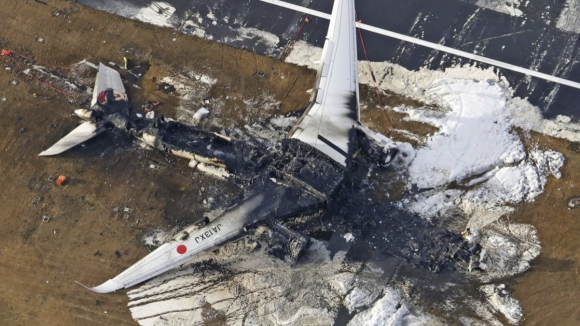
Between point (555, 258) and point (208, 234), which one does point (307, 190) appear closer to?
point (208, 234)

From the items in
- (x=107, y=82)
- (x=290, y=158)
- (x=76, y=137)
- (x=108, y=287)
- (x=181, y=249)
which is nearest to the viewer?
(x=181, y=249)

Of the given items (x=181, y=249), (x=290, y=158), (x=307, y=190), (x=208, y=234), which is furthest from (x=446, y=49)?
(x=181, y=249)

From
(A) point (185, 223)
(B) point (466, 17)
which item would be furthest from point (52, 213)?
(B) point (466, 17)

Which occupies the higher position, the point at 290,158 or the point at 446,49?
the point at 446,49

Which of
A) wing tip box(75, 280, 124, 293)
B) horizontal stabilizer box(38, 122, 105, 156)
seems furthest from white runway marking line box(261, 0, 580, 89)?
wing tip box(75, 280, 124, 293)

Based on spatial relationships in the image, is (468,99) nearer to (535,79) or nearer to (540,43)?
(535,79)
